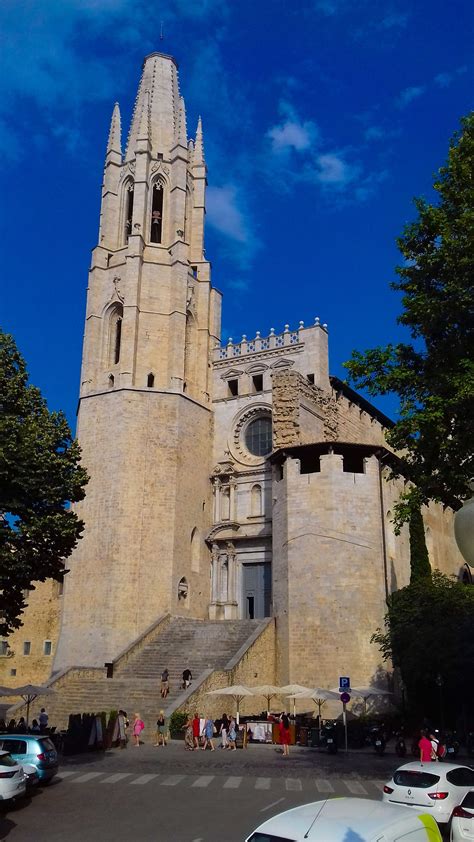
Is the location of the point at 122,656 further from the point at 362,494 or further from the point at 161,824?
the point at 161,824

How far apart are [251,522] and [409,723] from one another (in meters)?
13.3

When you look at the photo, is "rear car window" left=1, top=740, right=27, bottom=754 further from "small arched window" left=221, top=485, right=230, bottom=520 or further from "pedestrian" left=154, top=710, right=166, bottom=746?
"small arched window" left=221, top=485, right=230, bottom=520

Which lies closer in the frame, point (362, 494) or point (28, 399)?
point (28, 399)

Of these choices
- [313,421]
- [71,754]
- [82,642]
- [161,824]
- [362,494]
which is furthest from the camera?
[313,421]

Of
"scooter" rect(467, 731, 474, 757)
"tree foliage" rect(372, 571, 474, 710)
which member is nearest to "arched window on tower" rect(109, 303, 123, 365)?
"tree foliage" rect(372, 571, 474, 710)

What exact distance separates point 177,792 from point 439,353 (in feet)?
36.2

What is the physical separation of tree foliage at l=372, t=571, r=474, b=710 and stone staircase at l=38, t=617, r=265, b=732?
557 centimetres

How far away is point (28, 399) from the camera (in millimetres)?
18297

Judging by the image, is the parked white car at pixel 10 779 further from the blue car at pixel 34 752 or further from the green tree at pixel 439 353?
the green tree at pixel 439 353

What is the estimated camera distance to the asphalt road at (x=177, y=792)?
11.0m

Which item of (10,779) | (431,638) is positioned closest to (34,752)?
(10,779)

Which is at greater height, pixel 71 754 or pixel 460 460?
pixel 460 460

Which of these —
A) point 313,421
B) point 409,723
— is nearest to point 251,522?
point 313,421

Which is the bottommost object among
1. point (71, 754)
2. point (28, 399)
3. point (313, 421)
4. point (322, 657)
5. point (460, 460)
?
point (71, 754)
